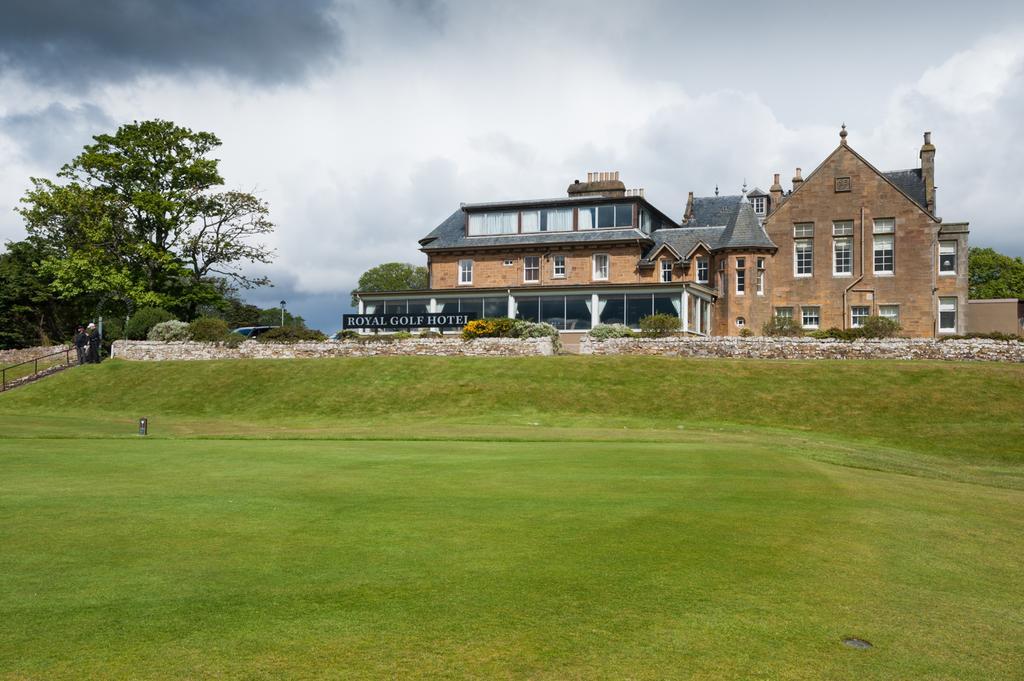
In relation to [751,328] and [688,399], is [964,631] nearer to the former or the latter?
[688,399]

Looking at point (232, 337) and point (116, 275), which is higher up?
point (116, 275)

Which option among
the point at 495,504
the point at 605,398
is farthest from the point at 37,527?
the point at 605,398

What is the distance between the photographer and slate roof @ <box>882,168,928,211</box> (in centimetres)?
5706

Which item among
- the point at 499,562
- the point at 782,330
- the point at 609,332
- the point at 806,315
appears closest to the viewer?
the point at 499,562

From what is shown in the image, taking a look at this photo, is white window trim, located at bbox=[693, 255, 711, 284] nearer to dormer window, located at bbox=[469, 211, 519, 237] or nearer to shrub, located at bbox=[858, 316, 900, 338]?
shrub, located at bbox=[858, 316, 900, 338]

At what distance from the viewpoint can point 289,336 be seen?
5188 centimetres

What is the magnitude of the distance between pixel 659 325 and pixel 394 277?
77.2m

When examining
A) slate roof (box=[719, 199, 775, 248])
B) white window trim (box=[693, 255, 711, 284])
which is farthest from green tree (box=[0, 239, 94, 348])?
slate roof (box=[719, 199, 775, 248])

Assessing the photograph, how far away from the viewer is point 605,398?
3691 cm

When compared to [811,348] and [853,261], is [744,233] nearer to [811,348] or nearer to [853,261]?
[853,261]

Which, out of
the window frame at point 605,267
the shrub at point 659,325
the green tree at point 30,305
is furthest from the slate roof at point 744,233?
the green tree at point 30,305

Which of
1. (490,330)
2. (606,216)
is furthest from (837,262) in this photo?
(490,330)

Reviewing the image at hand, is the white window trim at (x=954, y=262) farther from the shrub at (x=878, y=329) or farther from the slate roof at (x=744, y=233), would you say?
the shrub at (x=878, y=329)

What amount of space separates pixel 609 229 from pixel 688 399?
27.3 m
